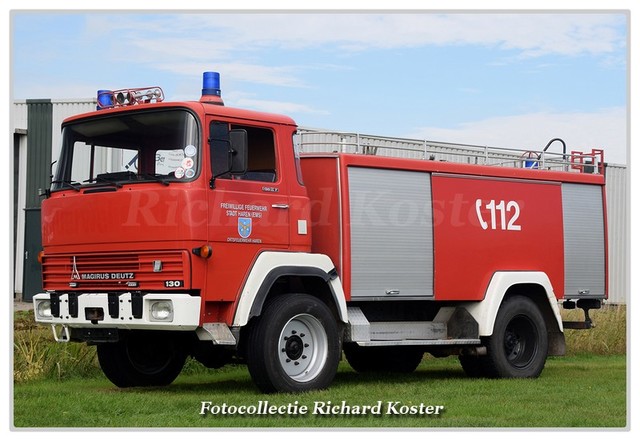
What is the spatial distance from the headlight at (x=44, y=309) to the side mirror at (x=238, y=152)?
2638mm

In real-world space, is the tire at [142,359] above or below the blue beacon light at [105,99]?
below

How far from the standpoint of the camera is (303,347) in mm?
11484

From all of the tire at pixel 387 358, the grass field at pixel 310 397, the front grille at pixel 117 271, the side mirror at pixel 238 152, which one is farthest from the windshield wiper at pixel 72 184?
the tire at pixel 387 358

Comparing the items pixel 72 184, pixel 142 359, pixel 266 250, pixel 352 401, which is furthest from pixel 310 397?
pixel 72 184

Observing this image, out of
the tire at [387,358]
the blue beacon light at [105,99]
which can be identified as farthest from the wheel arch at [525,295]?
the blue beacon light at [105,99]

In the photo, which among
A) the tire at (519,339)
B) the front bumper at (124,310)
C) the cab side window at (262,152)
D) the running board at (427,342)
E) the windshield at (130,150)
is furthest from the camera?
the tire at (519,339)

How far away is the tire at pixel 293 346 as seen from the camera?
1095 cm

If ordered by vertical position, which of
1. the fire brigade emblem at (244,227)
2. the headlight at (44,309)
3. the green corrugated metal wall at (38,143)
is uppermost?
the green corrugated metal wall at (38,143)

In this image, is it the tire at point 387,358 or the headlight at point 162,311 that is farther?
the tire at point 387,358

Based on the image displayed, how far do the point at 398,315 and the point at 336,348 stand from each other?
6.48 feet

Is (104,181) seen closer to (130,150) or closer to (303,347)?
(130,150)

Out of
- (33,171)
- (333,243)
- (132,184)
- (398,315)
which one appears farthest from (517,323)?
(33,171)

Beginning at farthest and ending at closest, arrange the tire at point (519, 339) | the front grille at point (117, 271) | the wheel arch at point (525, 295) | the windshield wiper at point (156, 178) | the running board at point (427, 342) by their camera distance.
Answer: the tire at point (519, 339) → the wheel arch at point (525, 295) → the running board at point (427, 342) → the windshield wiper at point (156, 178) → the front grille at point (117, 271)

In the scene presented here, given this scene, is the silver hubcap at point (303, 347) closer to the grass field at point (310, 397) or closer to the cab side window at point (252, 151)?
the grass field at point (310, 397)
